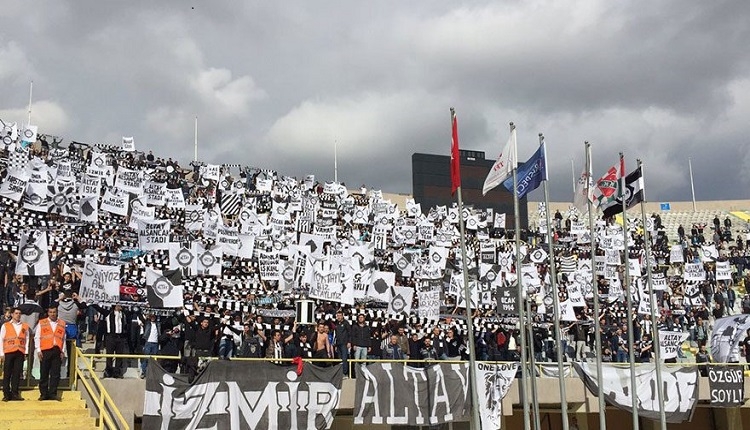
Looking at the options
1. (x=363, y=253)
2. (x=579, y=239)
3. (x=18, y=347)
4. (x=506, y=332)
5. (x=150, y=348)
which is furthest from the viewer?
(x=579, y=239)

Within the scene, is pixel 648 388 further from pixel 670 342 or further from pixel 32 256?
pixel 32 256

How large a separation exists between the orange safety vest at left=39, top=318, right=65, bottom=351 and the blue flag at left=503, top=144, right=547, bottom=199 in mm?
10255

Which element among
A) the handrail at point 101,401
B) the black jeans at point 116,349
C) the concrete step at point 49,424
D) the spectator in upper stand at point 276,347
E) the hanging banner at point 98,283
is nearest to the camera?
the concrete step at point 49,424

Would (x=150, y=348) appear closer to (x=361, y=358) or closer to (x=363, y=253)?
(x=361, y=358)

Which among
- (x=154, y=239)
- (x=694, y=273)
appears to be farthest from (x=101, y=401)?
Result: (x=694, y=273)

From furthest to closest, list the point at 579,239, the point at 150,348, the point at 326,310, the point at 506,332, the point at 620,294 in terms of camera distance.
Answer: the point at 579,239 → the point at 620,294 → the point at 326,310 → the point at 506,332 → the point at 150,348

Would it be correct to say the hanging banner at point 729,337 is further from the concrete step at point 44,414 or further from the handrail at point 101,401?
the concrete step at point 44,414

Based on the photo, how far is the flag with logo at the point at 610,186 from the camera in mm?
21531

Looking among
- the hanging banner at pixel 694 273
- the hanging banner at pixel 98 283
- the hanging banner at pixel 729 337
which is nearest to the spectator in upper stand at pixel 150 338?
the hanging banner at pixel 98 283

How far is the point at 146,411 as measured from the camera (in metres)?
16.6

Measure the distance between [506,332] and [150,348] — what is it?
10786 mm

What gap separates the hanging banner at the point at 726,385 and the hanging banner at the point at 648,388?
101 cm

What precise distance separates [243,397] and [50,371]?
437cm

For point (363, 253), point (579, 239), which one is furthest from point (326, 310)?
point (579, 239)
